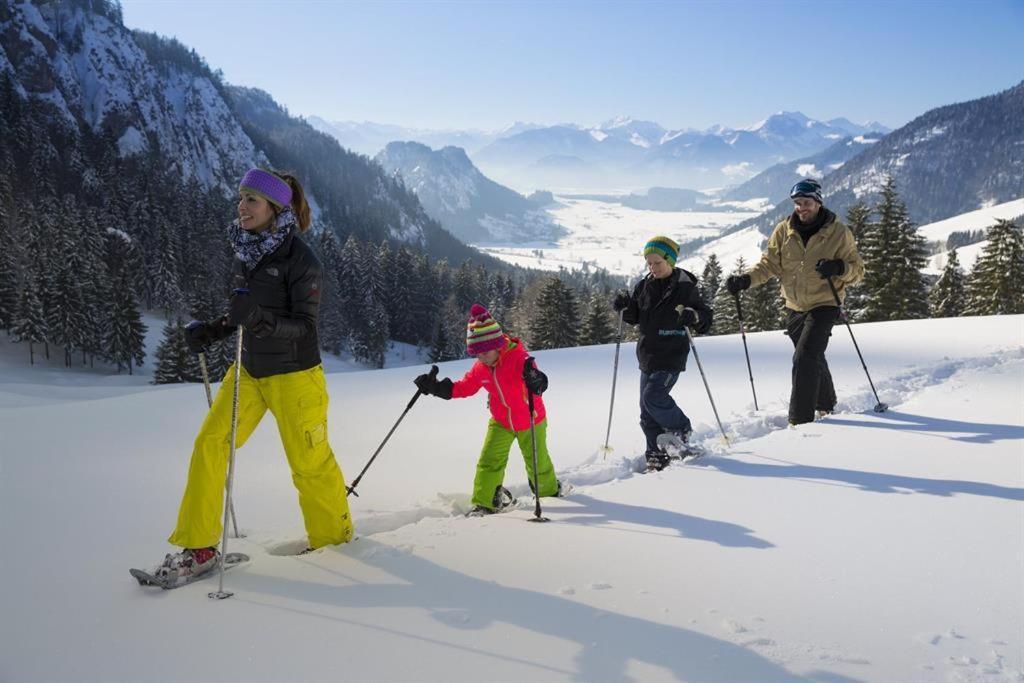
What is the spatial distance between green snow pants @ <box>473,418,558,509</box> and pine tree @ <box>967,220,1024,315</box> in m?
36.2

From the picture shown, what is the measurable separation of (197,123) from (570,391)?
557 feet

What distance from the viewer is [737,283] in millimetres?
6785

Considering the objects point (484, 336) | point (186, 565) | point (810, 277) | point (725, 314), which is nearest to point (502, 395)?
point (484, 336)

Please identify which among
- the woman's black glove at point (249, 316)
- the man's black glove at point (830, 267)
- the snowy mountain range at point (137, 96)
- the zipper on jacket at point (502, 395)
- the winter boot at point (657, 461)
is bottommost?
the winter boot at point (657, 461)

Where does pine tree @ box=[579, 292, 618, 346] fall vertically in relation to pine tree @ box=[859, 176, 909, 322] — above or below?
below

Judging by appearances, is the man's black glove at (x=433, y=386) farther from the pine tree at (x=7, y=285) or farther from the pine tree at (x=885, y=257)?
the pine tree at (x=7, y=285)

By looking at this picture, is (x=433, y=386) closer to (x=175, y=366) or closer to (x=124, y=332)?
(x=175, y=366)

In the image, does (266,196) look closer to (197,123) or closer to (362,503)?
(362,503)

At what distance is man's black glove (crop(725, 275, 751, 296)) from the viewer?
21.7ft

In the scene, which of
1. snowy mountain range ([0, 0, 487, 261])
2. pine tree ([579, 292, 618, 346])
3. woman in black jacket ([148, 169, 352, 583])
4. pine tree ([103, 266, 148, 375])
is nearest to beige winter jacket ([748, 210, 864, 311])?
woman in black jacket ([148, 169, 352, 583])

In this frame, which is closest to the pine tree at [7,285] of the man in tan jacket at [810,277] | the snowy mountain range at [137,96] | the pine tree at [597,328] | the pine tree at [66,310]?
the pine tree at [66,310]

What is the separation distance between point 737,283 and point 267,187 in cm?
526

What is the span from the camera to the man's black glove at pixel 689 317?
5461mm

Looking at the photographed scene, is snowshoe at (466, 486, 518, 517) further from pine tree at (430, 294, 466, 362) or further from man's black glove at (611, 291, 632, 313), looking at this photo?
pine tree at (430, 294, 466, 362)
